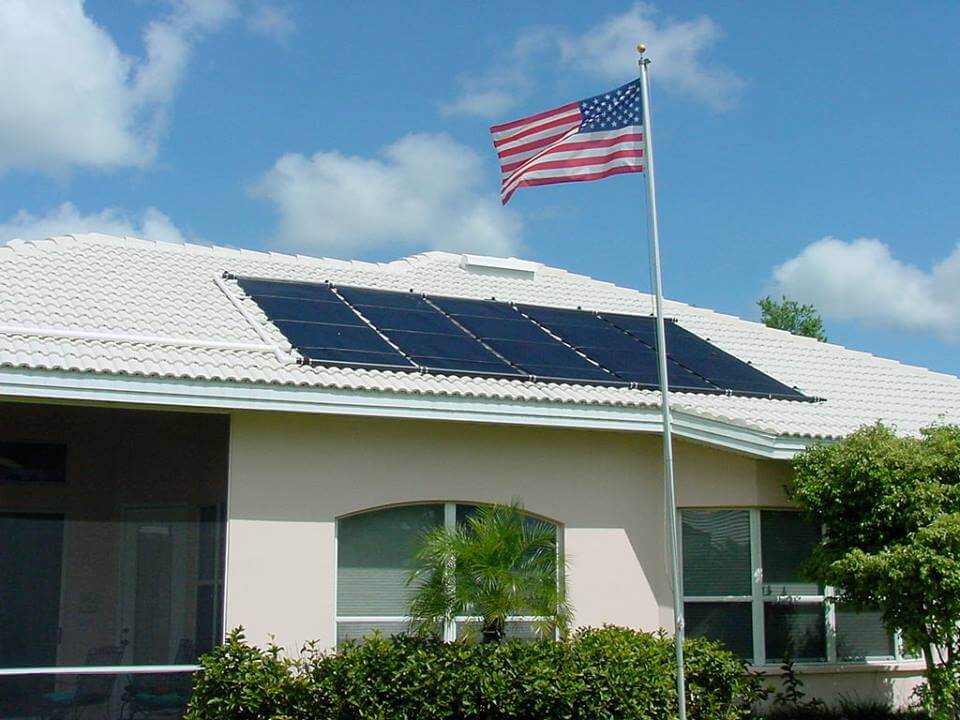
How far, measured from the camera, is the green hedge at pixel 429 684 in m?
11.4

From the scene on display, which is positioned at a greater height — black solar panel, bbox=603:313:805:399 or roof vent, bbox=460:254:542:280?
roof vent, bbox=460:254:542:280

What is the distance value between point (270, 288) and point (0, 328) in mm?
4365

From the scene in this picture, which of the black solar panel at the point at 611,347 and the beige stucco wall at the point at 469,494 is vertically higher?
the black solar panel at the point at 611,347

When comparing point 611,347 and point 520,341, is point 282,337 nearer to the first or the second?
point 520,341

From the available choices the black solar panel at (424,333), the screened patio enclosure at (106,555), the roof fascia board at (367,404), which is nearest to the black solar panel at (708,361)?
the roof fascia board at (367,404)

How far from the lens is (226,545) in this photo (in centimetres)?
1224

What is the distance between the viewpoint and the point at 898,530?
519 inches

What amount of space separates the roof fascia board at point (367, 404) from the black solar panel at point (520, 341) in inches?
35.1

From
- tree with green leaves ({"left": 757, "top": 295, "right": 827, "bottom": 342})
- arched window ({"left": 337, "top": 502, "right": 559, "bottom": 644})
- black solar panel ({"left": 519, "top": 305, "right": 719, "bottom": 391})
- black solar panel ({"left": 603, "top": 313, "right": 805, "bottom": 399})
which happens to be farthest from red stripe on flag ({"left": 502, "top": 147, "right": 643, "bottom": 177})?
tree with green leaves ({"left": 757, "top": 295, "right": 827, "bottom": 342})

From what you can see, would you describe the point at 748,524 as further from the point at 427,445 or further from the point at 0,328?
the point at 0,328

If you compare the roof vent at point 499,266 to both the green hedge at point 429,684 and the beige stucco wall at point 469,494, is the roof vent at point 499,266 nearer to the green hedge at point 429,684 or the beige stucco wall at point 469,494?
the beige stucco wall at point 469,494

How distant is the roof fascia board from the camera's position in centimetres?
1119

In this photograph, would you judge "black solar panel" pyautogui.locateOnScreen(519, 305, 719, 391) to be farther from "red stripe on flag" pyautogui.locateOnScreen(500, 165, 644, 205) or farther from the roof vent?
"red stripe on flag" pyautogui.locateOnScreen(500, 165, 644, 205)

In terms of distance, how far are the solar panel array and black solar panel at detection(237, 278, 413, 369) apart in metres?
0.01
